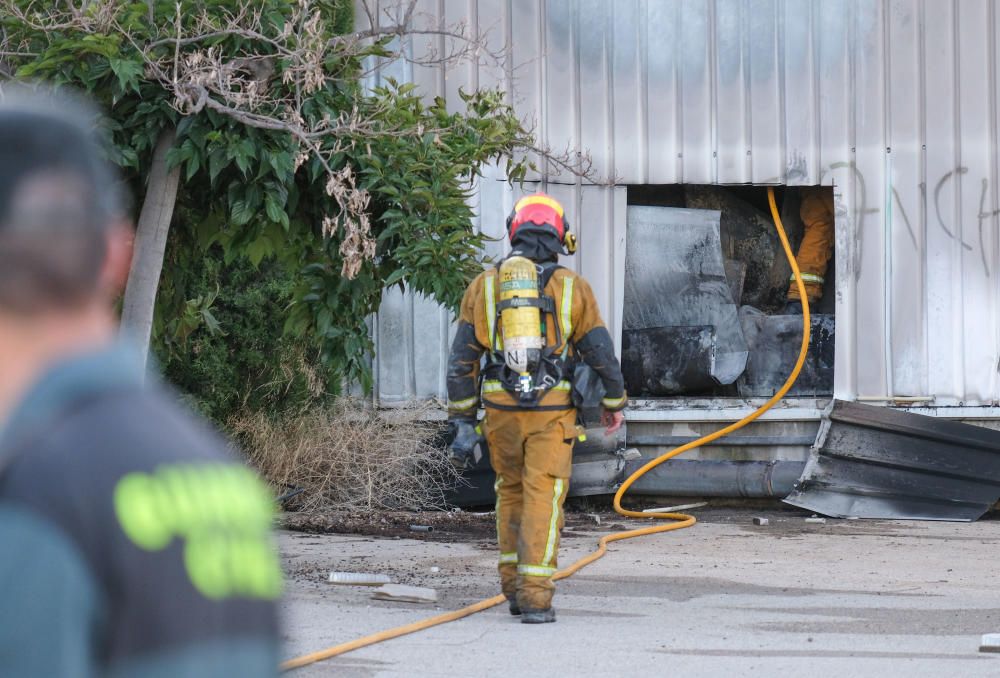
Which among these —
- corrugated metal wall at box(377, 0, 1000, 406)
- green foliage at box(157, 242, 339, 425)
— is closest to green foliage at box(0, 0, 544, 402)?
green foliage at box(157, 242, 339, 425)

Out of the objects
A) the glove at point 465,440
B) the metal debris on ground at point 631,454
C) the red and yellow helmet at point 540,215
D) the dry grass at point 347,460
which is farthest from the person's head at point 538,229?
the metal debris on ground at point 631,454

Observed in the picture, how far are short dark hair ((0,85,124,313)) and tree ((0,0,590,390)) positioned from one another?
423 centimetres

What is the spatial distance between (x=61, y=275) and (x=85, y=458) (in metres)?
0.19

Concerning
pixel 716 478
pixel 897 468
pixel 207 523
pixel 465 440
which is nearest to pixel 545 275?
pixel 465 440

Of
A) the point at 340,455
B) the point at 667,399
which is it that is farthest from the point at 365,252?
the point at 667,399

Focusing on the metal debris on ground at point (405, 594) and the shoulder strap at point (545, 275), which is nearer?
the shoulder strap at point (545, 275)

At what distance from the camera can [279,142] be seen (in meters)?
6.12

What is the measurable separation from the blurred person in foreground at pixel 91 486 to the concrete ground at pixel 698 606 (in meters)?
3.88

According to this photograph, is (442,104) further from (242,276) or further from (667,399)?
(667,399)

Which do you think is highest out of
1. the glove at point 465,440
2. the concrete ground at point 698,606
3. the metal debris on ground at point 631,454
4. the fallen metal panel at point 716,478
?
the glove at point 465,440

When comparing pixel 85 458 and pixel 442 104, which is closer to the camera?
pixel 85 458

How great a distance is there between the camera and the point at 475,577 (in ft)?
24.5

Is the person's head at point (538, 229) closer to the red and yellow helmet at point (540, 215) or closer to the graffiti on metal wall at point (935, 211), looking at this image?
the red and yellow helmet at point (540, 215)

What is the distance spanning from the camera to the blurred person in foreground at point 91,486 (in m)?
1.16
